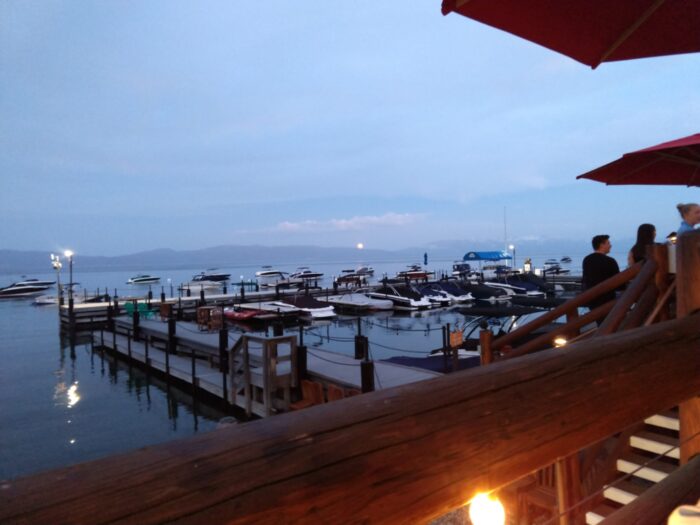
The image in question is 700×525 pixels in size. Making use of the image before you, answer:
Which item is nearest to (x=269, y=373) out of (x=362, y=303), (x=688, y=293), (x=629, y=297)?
(x=629, y=297)

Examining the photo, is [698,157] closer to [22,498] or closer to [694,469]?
[694,469]

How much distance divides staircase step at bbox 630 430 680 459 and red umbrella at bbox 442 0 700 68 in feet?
11.0

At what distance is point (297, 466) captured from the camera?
0.84 metres

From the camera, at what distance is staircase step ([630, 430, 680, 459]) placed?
4074 mm

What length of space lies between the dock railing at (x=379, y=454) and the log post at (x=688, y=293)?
3.60 feet

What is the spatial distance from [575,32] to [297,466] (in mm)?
3350

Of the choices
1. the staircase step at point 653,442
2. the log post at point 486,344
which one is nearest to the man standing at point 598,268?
the log post at point 486,344

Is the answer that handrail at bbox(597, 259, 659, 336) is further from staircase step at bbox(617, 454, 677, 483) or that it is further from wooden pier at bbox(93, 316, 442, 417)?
wooden pier at bbox(93, 316, 442, 417)

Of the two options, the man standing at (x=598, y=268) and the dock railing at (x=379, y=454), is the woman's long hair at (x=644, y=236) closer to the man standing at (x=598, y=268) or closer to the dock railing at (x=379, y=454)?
the man standing at (x=598, y=268)

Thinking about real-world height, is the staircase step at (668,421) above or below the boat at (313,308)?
above

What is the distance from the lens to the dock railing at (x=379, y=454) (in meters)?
0.70

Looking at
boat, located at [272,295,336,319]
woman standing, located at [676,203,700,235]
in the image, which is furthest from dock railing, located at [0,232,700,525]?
boat, located at [272,295,336,319]

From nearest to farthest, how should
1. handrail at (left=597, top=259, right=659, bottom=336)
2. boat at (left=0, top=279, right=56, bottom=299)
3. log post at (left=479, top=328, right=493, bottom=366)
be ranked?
handrail at (left=597, top=259, right=659, bottom=336), log post at (left=479, top=328, right=493, bottom=366), boat at (left=0, top=279, right=56, bottom=299)

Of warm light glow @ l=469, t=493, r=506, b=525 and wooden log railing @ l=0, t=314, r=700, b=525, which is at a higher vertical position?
wooden log railing @ l=0, t=314, r=700, b=525
